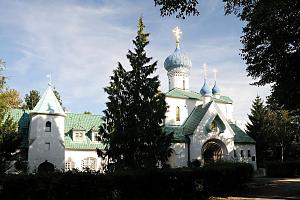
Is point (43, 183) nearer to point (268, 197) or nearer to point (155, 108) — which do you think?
point (268, 197)

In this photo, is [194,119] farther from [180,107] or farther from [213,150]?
[213,150]

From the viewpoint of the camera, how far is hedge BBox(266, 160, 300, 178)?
35156 mm

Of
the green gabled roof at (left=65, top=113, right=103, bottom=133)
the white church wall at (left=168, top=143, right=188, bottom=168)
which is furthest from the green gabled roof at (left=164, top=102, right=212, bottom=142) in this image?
the green gabled roof at (left=65, top=113, right=103, bottom=133)

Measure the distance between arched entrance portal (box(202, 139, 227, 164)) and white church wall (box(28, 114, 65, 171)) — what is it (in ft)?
53.8

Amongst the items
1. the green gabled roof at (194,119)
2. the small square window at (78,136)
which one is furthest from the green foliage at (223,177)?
the small square window at (78,136)

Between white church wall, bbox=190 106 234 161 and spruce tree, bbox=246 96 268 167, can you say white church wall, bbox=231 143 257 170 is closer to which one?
white church wall, bbox=190 106 234 161

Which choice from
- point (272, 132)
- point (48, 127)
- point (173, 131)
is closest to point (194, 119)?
point (173, 131)

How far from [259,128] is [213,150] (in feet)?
54.0

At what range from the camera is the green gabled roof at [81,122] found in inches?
1576

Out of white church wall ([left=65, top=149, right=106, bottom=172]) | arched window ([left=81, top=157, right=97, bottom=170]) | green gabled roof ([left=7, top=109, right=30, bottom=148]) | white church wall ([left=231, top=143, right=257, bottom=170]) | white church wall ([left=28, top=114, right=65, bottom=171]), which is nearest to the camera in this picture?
white church wall ([left=28, top=114, right=65, bottom=171])

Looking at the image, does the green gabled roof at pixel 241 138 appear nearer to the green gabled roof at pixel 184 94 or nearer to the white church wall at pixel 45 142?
the green gabled roof at pixel 184 94

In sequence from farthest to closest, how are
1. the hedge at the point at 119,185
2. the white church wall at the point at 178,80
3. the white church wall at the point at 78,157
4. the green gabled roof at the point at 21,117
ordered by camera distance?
the white church wall at the point at 178,80
the green gabled roof at the point at 21,117
the white church wall at the point at 78,157
the hedge at the point at 119,185

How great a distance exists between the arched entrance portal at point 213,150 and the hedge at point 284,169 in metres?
5.60

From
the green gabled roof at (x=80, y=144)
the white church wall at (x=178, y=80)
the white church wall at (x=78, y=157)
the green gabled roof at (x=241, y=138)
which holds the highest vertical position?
the white church wall at (x=178, y=80)
